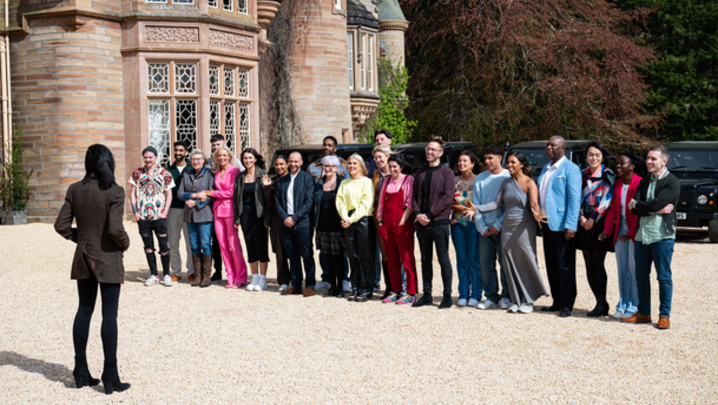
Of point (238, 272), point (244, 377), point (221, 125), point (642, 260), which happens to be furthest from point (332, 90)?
point (244, 377)

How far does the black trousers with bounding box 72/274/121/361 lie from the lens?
5.36 metres

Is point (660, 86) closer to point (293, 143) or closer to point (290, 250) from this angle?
point (293, 143)

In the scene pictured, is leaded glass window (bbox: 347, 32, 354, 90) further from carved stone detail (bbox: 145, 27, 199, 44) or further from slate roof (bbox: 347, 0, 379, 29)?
carved stone detail (bbox: 145, 27, 199, 44)

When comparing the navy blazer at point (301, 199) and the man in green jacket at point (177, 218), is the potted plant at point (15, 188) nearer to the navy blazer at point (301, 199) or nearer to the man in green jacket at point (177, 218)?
the man in green jacket at point (177, 218)

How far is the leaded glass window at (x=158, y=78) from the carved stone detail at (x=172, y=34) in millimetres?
565

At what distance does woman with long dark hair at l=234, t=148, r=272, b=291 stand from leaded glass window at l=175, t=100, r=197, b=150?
8.07 meters

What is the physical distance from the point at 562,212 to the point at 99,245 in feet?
14.6

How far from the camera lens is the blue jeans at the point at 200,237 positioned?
967cm

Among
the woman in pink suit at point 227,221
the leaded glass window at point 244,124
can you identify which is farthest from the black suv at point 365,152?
the woman in pink suit at point 227,221

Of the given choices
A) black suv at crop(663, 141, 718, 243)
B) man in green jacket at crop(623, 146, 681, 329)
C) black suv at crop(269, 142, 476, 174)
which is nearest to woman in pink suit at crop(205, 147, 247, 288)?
man in green jacket at crop(623, 146, 681, 329)

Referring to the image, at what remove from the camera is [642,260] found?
711cm

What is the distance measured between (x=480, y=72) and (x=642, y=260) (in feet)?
67.9

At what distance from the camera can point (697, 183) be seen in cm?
1409

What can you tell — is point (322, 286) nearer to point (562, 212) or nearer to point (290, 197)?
point (290, 197)
